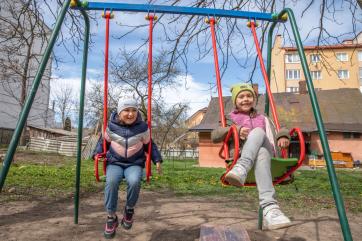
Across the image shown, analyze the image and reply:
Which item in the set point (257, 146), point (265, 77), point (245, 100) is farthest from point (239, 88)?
point (257, 146)

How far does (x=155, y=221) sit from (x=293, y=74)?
42.5m

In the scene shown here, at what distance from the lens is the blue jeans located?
3.11 metres

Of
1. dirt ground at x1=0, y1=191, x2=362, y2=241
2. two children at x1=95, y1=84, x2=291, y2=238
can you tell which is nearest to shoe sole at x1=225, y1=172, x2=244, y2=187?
two children at x1=95, y1=84, x2=291, y2=238

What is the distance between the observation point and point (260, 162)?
8.79ft

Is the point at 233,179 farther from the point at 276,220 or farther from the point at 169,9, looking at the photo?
the point at 169,9

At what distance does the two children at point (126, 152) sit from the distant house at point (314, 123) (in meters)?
18.5

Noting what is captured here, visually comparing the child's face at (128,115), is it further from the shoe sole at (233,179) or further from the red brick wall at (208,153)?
the red brick wall at (208,153)

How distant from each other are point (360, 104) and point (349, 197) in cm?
2057

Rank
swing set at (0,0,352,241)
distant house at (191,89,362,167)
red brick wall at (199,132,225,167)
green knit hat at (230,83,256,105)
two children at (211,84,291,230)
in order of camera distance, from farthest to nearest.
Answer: distant house at (191,89,362,167) < red brick wall at (199,132,225,167) < green knit hat at (230,83,256,105) < two children at (211,84,291,230) < swing set at (0,0,352,241)

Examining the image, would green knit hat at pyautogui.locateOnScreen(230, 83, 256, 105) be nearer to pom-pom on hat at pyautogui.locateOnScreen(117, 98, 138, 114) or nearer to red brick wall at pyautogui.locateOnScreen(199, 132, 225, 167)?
pom-pom on hat at pyautogui.locateOnScreen(117, 98, 138, 114)

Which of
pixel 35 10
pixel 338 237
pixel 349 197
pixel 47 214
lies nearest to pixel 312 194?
pixel 349 197

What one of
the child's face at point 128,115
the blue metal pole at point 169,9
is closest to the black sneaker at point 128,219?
the child's face at point 128,115

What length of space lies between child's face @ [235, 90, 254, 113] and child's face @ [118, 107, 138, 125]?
96 centimetres

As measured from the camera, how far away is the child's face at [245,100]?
3186 millimetres
